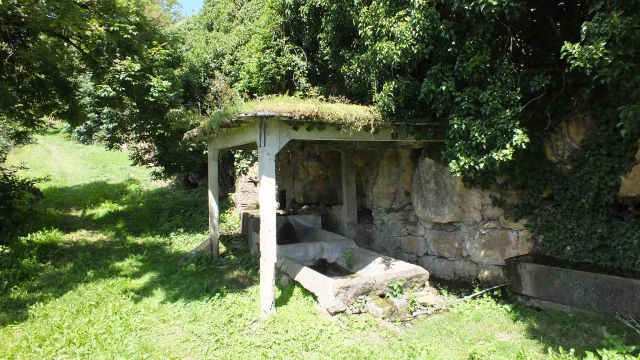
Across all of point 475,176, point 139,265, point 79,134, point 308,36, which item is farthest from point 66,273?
A: point 79,134

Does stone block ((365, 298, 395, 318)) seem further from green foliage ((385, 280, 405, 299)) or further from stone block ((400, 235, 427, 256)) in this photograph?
stone block ((400, 235, 427, 256))

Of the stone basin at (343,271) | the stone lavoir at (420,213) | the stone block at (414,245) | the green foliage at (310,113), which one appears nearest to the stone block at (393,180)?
the stone lavoir at (420,213)

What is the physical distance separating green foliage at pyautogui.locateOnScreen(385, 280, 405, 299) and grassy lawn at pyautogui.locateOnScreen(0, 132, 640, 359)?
0.49 meters

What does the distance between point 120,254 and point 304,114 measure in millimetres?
5676

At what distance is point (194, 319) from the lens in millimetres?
5312

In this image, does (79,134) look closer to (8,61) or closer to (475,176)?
(8,61)

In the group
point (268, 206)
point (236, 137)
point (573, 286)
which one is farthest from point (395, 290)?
point (236, 137)

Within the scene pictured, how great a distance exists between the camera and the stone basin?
5.39 m

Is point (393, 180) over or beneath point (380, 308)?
over

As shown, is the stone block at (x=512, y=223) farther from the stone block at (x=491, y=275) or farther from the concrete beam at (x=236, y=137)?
the concrete beam at (x=236, y=137)

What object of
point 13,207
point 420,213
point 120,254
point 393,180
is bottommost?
point 120,254

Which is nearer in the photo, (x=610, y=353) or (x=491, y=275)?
(x=610, y=353)

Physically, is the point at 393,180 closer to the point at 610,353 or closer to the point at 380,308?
the point at 380,308

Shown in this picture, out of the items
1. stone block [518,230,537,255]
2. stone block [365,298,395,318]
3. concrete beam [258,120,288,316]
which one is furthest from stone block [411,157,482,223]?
concrete beam [258,120,288,316]
